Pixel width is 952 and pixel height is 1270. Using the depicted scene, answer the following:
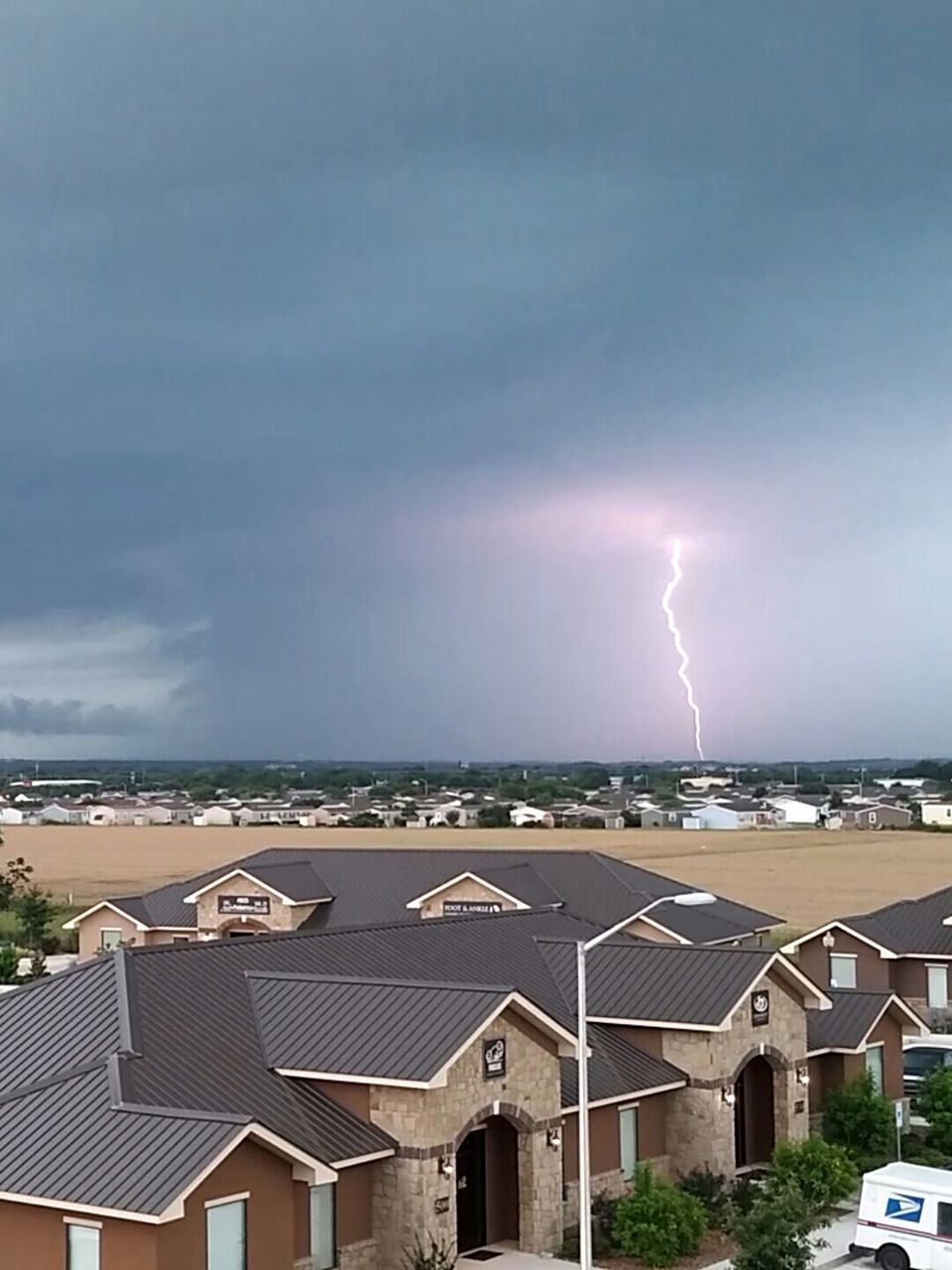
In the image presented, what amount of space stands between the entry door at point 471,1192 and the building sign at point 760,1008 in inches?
324

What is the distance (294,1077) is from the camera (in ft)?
107

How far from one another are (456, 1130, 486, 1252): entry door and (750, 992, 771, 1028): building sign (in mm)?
8235

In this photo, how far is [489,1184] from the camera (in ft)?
113

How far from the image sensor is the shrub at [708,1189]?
120 feet

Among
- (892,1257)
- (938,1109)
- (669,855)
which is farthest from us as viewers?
(669,855)

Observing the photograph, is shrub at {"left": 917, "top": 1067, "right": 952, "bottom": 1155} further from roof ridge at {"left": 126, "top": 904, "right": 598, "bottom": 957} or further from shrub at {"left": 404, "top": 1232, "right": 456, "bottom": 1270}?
shrub at {"left": 404, "top": 1232, "right": 456, "bottom": 1270}

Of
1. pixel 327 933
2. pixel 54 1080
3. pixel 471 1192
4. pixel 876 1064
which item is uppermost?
pixel 327 933

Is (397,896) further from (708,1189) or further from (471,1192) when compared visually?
(471,1192)

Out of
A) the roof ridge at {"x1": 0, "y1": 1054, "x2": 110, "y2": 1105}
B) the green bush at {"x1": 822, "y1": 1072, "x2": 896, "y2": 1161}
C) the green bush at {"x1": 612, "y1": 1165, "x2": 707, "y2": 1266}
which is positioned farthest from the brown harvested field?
the roof ridge at {"x1": 0, "y1": 1054, "x2": 110, "y2": 1105}

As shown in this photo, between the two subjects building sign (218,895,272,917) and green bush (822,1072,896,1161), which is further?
building sign (218,895,272,917)

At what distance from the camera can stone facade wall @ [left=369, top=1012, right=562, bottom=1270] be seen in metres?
31.1

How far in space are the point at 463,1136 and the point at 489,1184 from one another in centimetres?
277

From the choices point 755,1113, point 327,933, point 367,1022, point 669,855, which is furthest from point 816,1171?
point 669,855

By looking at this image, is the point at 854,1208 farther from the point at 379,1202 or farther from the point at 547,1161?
the point at 379,1202
